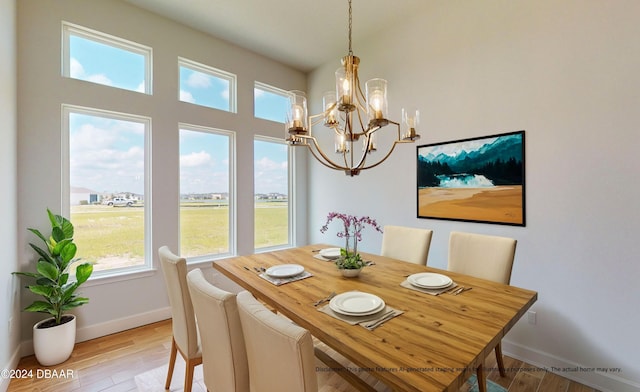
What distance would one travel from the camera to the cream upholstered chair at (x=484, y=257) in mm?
1863

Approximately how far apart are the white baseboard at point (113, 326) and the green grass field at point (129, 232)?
567 millimetres

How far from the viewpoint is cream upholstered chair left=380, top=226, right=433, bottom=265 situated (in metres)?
2.30

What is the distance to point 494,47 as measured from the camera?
2.42m

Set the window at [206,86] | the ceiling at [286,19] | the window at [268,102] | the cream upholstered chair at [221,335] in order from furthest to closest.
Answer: the window at [268,102] → the window at [206,86] → the ceiling at [286,19] → the cream upholstered chair at [221,335]

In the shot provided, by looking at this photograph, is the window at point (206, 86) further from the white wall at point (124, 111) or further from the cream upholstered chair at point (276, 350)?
the cream upholstered chair at point (276, 350)

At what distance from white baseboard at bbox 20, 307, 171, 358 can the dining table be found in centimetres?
162

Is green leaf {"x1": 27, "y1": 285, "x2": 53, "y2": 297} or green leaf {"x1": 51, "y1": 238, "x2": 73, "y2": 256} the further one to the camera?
green leaf {"x1": 51, "y1": 238, "x2": 73, "y2": 256}

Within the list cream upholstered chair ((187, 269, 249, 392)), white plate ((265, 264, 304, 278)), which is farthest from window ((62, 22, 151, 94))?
cream upholstered chair ((187, 269, 249, 392))

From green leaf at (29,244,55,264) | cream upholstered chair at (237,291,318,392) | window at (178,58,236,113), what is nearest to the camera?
cream upholstered chair at (237,291,318,392)

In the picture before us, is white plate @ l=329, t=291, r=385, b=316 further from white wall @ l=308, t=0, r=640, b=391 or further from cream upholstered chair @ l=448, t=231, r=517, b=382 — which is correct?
white wall @ l=308, t=0, r=640, b=391

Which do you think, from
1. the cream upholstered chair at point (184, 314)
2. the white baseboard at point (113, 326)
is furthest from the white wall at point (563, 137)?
the white baseboard at point (113, 326)

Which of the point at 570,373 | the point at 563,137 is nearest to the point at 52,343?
the point at 570,373

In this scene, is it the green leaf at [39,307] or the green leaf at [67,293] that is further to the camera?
the green leaf at [67,293]

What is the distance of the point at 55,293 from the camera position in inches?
86.9
